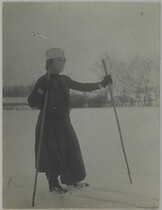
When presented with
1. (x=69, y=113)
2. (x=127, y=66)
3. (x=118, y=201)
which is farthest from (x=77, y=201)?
(x=127, y=66)

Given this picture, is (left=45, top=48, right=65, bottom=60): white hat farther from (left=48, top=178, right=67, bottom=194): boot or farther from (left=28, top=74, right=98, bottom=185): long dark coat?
(left=48, top=178, right=67, bottom=194): boot

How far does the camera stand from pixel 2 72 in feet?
3.62

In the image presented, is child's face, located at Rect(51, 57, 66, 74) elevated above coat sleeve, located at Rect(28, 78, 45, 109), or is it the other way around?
child's face, located at Rect(51, 57, 66, 74)

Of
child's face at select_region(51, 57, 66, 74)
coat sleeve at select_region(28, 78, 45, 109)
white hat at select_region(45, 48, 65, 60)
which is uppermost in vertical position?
white hat at select_region(45, 48, 65, 60)

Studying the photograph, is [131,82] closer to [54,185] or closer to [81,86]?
[81,86]

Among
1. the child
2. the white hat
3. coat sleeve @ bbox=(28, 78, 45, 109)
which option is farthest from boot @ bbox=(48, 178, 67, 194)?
the white hat

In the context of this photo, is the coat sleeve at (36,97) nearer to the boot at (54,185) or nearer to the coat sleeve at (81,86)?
the coat sleeve at (81,86)

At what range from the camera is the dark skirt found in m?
1.11

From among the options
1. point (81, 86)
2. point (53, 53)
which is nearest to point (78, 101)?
point (81, 86)

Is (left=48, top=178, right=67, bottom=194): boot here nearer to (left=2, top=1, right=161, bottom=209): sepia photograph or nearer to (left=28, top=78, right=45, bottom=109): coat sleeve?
(left=2, top=1, right=161, bottom=209): sepia photograph

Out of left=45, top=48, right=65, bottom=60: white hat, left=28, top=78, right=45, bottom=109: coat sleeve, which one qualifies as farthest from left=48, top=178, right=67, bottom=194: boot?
left=45, top=48, right=65, bottom=60: white hat

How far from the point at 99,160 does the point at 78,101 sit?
0.59 ft

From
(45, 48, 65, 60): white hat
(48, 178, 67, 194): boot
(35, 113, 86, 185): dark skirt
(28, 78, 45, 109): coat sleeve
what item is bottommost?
(48, 178, 67, 194): boot

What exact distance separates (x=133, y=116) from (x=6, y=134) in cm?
37
